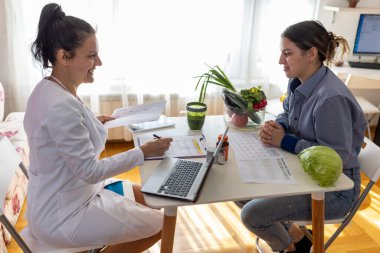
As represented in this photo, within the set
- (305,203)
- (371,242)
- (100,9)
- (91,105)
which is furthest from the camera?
(91,105)

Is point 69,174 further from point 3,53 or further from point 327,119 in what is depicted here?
point 3,53

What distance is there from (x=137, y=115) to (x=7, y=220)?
0.65 metres

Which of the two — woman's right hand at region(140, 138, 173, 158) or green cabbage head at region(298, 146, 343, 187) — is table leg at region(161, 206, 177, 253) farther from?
green cabbage head at region(298, 146, 343, 187)

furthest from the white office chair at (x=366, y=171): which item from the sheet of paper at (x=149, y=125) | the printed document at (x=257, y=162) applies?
the sheet of paper at (x=149, y=125)

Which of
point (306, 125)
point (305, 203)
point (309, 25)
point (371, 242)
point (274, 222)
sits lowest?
point (371, 242)

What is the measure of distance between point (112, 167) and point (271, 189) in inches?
21.0

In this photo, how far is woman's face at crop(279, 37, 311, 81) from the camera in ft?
4.78

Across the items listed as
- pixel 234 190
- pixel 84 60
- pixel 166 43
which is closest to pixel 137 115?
pixel 84 60

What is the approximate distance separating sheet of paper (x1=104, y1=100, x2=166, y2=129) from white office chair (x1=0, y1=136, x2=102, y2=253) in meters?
0.39

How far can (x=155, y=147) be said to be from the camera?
1.29 metres

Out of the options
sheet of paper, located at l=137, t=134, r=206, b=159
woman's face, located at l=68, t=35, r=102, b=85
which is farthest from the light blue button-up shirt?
woman's face, located at l=68, t=35, r=102, b=85

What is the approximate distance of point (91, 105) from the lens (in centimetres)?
273

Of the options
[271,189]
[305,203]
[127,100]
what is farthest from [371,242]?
[127,100]

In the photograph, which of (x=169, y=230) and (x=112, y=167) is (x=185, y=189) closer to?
(x=169, y=230)
